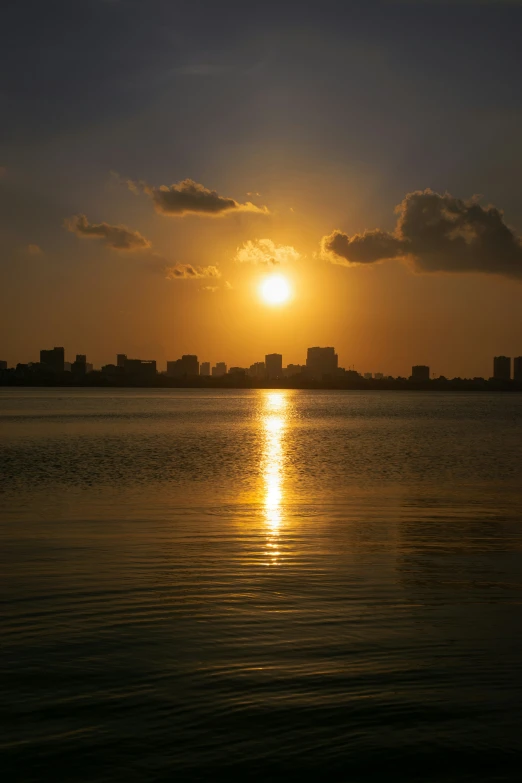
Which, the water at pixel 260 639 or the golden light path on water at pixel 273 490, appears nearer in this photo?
the water at pixel 260 639

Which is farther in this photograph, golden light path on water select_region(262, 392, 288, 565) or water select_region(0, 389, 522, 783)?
golden light path on water select_region(262, 392, 288, 565)

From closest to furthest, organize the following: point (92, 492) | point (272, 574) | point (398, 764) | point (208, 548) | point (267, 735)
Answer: point (398, 764)
point (267, 735)
point (272, 574)
point (208, 548)
point (92, 492)

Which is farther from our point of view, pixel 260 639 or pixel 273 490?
pixel 273 490

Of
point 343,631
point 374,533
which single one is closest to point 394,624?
point 343,631

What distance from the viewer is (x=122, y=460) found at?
47.3 meters

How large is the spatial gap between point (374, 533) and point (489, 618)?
9138 mm

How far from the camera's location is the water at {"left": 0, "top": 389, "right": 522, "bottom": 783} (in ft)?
28.8

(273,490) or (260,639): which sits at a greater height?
(260,639)

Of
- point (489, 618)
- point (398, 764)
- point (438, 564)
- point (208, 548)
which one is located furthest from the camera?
point (208, 548)

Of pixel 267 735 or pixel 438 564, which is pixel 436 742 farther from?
pixel 438 564

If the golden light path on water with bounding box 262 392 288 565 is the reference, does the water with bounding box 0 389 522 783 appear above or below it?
above

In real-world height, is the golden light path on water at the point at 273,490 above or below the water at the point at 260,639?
below

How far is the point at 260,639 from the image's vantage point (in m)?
12.5

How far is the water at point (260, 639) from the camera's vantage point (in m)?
8.77
